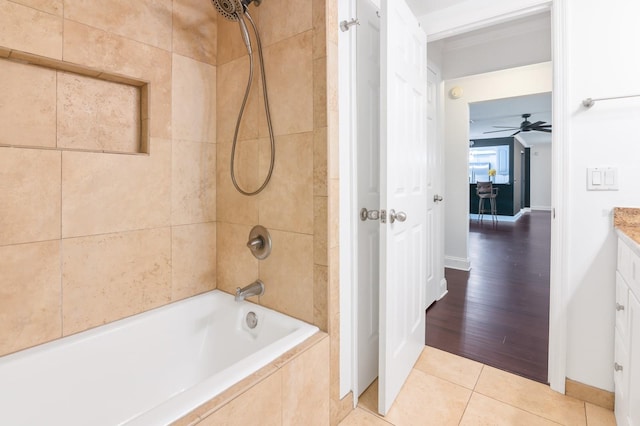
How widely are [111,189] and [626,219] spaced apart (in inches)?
95.8

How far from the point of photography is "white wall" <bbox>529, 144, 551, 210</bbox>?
11.0 metres

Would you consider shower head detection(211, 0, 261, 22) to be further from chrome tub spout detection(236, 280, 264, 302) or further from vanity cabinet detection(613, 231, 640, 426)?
vanity cabinet detection(613, 231, 640, 426)

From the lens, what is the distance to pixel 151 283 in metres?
1.56

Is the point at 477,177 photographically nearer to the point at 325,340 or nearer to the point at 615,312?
the point at 615,312

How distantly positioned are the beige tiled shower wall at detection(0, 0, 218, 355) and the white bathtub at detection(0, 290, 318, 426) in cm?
10

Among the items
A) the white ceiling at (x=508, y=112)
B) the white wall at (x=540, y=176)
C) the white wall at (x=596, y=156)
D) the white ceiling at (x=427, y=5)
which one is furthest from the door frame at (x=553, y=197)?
the white wall at (x=540, y=176)

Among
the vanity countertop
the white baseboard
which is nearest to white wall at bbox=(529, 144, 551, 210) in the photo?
the white baseboard

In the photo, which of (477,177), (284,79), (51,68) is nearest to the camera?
(51,68)

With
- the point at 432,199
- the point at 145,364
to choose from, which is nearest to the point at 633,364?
the point at 432,199

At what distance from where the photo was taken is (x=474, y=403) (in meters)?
1.62

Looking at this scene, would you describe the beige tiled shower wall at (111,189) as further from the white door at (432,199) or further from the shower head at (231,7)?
the white door at (432,199)

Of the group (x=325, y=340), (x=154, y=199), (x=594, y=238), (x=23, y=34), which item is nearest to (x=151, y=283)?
(x=154, y=199)

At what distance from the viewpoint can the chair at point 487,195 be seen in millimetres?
9266

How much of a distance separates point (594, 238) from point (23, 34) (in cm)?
268
